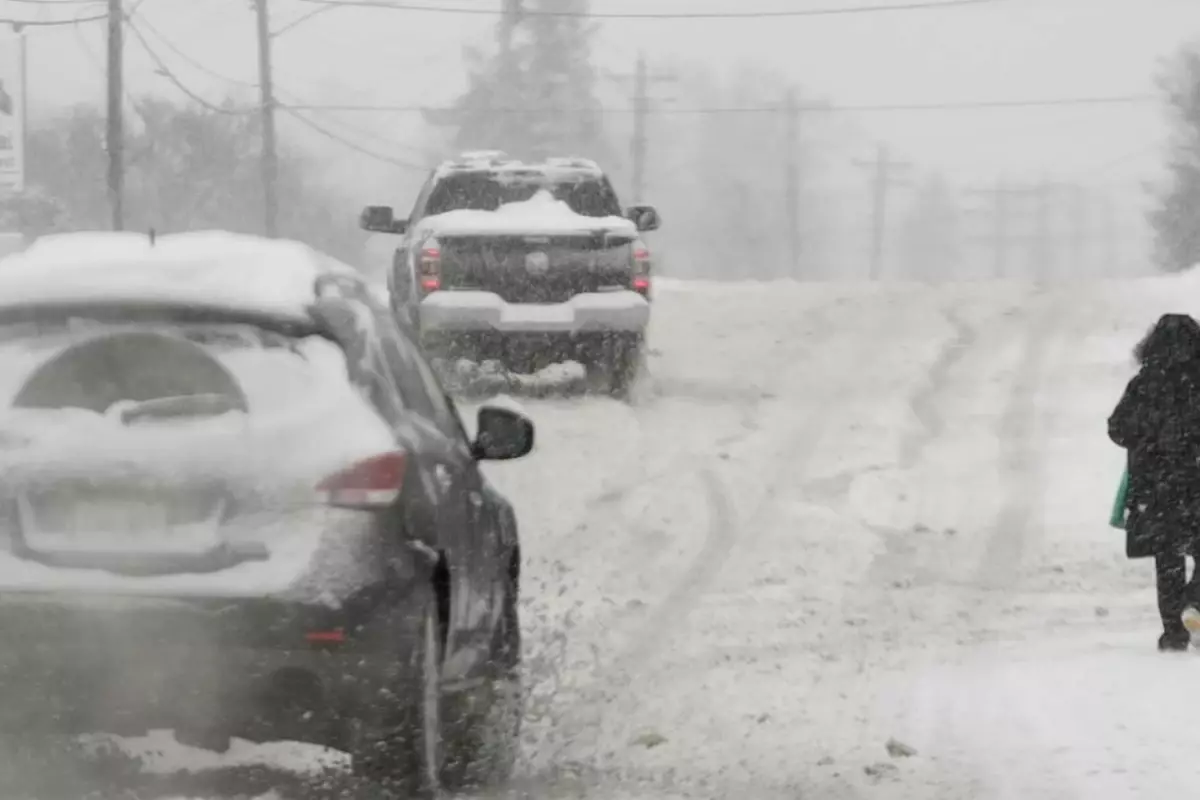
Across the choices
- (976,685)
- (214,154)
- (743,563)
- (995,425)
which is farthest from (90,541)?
(214,154)

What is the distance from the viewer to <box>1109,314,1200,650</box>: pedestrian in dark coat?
779 centimetres

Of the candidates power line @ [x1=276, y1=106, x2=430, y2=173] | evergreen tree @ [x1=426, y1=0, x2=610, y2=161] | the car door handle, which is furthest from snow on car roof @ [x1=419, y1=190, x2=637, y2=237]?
evergreen tree @ [x1=426, y1=0, x2=610, y2=161]

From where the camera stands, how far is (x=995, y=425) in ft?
49.5

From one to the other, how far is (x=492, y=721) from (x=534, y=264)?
8317 millimetres

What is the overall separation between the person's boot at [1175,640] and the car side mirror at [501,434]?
123 inches

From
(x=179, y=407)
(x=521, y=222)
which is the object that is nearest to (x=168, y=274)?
(x=179, y=407)

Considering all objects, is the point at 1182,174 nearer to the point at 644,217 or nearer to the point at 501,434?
the point at 644,217

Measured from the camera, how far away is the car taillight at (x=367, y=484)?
16.2 ft

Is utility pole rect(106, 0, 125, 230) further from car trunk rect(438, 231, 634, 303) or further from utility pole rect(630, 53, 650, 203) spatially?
utility pole rect(630, 53, 650, 203)

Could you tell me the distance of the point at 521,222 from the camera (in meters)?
14.7

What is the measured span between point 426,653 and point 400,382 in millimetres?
968

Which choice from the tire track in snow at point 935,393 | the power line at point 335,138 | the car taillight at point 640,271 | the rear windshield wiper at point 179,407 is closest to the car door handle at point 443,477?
the rear windshield wiper at point 179,407

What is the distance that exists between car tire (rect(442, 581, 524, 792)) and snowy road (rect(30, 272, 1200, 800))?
0.14 meters

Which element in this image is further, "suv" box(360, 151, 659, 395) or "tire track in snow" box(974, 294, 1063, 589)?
"suv" box(360, 151, 659, 395)
